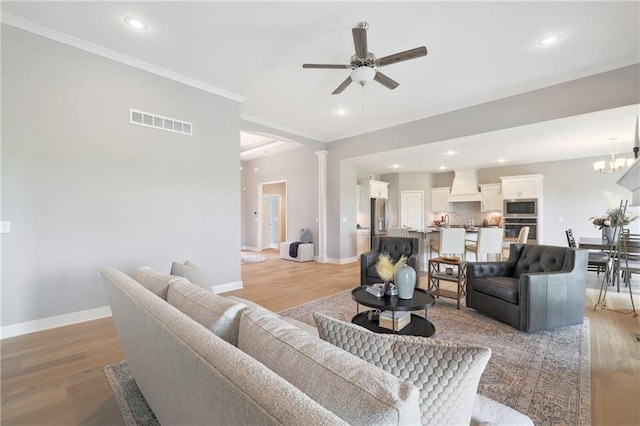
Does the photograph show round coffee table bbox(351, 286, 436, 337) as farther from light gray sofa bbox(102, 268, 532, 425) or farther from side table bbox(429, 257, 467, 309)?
side table bbox(429, 257, 467, 309)

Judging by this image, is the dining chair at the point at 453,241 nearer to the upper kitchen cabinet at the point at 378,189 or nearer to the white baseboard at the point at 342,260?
the white baseboard at the point at 342,260

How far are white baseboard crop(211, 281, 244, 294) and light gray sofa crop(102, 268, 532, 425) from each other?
312 cm

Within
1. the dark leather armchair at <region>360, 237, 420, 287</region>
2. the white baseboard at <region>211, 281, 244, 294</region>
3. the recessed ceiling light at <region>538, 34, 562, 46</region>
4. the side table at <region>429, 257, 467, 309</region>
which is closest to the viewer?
the recessed ceiling light at <region>538, 34, 562, 46</region>

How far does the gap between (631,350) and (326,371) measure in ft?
11.1

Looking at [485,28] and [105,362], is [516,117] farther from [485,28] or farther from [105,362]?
[105,362]

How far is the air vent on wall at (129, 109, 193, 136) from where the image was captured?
3.50 metres

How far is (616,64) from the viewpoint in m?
3.43

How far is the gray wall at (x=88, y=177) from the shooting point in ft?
9.10

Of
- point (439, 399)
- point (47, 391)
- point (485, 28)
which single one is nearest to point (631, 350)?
point (439, 399)

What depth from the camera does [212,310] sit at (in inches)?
46.5

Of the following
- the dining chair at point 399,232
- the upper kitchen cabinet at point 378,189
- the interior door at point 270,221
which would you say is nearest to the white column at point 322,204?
the dining chair at point 399,232

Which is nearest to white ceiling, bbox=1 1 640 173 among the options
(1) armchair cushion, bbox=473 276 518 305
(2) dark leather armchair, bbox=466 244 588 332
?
(2) dark leather armchair, bbox=466 244 588 332

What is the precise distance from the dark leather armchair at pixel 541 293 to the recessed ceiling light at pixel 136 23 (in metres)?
4.60

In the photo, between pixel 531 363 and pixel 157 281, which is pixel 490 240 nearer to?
pixel 531 363
